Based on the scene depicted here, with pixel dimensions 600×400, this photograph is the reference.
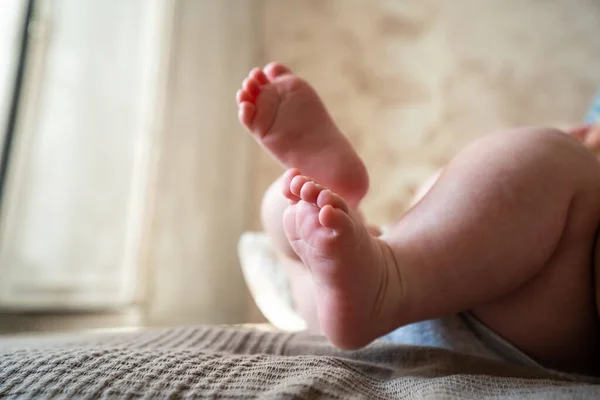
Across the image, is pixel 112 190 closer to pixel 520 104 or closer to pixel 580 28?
pixel 520 104

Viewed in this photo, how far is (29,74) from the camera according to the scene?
113 centimetres

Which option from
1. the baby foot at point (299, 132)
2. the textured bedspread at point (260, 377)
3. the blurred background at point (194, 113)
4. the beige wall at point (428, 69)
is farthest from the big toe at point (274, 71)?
the beige wall at point (428, 69)

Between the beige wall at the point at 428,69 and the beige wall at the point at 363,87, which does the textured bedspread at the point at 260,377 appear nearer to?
the beige wall at the point at 363,87

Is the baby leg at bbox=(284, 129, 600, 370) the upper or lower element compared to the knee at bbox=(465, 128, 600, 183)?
lower

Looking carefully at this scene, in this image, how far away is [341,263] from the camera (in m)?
0.41

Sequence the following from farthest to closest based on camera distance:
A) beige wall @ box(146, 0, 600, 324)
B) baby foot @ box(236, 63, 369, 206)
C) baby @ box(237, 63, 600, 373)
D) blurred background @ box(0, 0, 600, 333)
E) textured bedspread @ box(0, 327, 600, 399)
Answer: beige wall @ box(146, 0, 600, 324) → blurred background @ box(0, 0, 600, 333) → baby foot @ box(236, 63, 369, 206) → baby @ box(237, 63, 600, 373) → textured bedspread @ box(0, 327, 600, 399)

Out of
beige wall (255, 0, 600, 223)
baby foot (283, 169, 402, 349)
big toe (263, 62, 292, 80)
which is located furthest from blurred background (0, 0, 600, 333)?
baby foot (283, 169, 402, 349)

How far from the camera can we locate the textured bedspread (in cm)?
32

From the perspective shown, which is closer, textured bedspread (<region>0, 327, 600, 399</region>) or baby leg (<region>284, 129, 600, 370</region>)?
textured bedspread (<region>0, 327, 600, 399</region>)

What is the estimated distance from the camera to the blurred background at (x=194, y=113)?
115 cm

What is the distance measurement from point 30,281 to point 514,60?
1.48 metres

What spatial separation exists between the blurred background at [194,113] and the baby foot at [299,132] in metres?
0.79

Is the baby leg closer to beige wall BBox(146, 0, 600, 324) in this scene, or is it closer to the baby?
the baby

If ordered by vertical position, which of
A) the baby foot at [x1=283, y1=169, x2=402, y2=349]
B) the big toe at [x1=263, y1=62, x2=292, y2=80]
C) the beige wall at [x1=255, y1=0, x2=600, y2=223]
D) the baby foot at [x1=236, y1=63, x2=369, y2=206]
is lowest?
the baby foot at [x1=283, y1=169, x2=402, y2=349]
